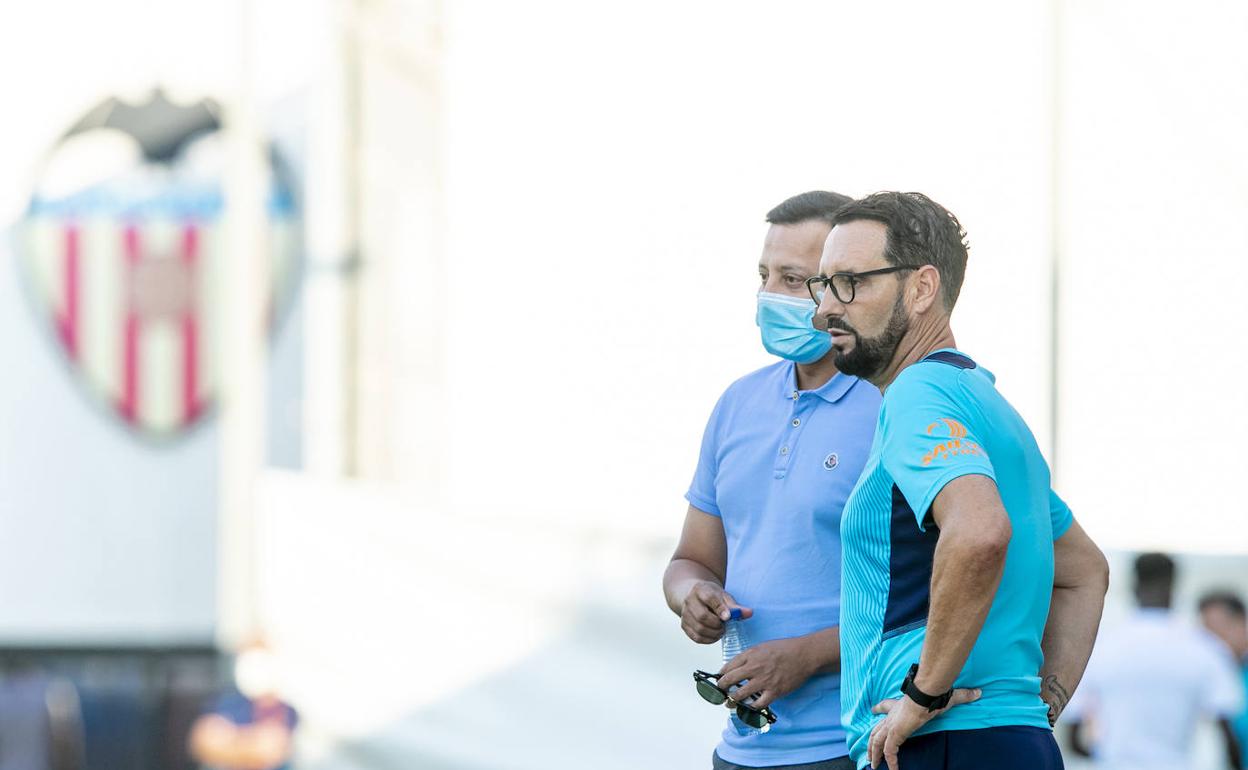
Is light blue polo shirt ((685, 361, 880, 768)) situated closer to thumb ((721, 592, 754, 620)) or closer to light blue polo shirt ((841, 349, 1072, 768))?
thumb ((721, 592, 754, 620))

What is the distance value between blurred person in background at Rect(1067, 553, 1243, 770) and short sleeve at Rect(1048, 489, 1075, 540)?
7.01ft

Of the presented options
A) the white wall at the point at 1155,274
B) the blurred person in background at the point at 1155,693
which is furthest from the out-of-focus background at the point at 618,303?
the blurred person in background at the point at 1155,693

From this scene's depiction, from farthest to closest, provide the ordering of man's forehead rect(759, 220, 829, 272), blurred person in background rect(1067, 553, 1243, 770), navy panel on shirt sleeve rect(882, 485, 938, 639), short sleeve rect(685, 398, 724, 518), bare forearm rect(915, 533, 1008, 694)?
blurred person in background rect(1067, 553, 1243, 770)
short sleeve rect(685, 398, 724, 518)
man's forehead rect(759, 220, 829, 272)
navy panel on shirt sleeve rect(882, 485, 938, 639)
bare forearm rect(915, 533, 1008, 694)

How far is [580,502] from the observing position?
4816 mm

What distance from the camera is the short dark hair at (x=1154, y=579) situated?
3825 mm

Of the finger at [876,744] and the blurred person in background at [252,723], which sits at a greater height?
the finger at [876,744]

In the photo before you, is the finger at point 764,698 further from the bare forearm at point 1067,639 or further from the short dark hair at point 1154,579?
the short dark hair at point 1154,579

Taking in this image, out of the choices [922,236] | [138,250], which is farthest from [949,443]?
[138,250]

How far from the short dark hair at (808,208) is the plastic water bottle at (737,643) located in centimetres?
50

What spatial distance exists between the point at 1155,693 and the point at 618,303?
1699 mm

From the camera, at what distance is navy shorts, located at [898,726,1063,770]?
5.77ft

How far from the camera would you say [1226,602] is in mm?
4059

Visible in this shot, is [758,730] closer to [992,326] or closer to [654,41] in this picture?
[992,326]

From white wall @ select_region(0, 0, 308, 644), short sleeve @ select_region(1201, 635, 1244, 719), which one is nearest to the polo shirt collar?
short sleeve @ select_region(1201, 635, 1244, 719)
